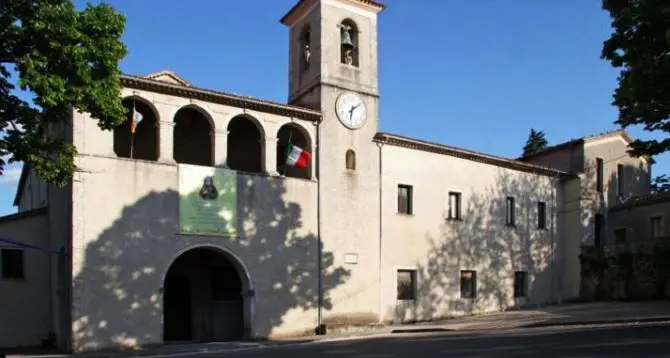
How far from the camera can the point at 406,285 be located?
27.8 metres

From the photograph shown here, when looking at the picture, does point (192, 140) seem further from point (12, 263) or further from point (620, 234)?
point (620, 234)

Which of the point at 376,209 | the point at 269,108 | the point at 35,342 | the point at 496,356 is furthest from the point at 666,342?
the point at 35,342

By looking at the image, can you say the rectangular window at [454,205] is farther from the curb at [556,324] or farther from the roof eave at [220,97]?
the roof eave at [220,97]

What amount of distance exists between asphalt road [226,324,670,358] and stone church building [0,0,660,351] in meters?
4.45

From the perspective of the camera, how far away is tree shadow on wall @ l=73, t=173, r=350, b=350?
67.1 feet

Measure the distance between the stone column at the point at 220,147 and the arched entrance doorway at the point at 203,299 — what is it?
394 centimetres

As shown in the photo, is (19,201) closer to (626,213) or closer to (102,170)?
(102,170)

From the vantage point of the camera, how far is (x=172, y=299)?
25812 millimetres

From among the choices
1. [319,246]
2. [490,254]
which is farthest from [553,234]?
[319,246]

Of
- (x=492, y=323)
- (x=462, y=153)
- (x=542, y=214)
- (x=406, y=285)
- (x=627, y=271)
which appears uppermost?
(x=462, y=153)

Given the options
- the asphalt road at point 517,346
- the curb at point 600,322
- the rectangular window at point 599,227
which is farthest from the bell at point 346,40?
the rectangular window at point 599,227

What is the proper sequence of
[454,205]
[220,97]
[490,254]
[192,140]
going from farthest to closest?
[490,254] < [454,205] < [192,140] < [220,97]

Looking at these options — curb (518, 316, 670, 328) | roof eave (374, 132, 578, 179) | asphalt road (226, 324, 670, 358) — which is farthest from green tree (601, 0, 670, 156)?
roof eave (374, 132, 578, 179)

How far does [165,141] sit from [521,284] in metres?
18.3
